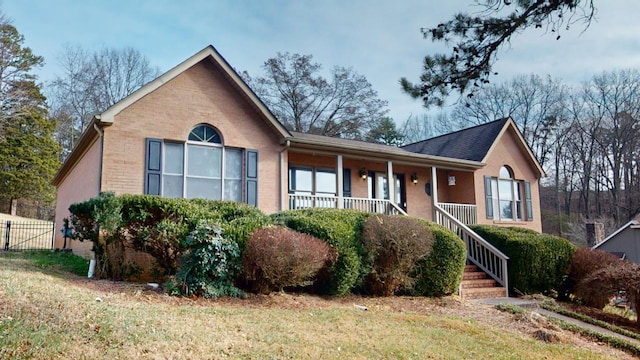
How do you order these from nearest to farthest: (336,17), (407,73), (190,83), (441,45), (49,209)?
(441,45) < (407,73) < (336,17) < (190,83) < (49,209)

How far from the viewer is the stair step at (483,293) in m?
10.9

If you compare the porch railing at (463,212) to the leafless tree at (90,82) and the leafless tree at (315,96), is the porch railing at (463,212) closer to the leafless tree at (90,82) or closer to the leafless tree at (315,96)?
the leafless tree at (315,96)

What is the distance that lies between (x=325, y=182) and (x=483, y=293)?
6273 millimetres

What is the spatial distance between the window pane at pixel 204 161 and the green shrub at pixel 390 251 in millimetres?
4509

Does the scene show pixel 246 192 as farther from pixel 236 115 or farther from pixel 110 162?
pixel 110 162

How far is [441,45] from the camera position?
22.1 ft

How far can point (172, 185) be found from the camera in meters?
11.0

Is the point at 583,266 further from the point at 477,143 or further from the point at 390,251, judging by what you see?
the point at 477,143

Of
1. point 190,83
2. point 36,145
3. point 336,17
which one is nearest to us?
point 336,17

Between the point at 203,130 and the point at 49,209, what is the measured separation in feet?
82.0

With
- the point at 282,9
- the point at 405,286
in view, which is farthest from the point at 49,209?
the point at 405,286

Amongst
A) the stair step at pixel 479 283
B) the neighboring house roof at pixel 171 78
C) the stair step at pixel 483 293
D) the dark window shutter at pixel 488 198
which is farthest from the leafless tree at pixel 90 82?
the stair step at pixel 483 293

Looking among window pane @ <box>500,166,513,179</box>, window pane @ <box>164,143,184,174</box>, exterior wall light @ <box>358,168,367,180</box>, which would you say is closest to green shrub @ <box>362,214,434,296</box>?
window pane @ <box>164,143,184,174</box>

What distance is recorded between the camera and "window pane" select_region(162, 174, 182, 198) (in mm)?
10945
